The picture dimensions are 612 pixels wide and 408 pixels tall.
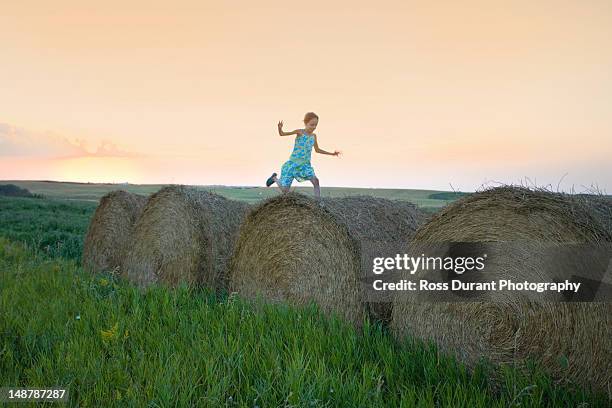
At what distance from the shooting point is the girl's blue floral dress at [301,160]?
937 centimetres

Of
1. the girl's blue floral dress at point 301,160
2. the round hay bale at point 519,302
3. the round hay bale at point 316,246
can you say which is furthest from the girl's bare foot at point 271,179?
the round hay bale at point 519,302

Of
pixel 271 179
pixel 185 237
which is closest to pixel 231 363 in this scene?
pixel 185 237

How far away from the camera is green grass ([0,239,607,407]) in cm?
360

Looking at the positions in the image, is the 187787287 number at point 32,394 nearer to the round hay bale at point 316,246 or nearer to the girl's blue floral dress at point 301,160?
the round hay bale at point 316,246

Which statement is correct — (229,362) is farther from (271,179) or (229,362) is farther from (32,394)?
(271,179)

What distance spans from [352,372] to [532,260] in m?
1.97

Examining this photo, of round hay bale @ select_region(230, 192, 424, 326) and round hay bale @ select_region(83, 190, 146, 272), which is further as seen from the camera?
round hay bale @ select_region(83, 190, 146, 272)

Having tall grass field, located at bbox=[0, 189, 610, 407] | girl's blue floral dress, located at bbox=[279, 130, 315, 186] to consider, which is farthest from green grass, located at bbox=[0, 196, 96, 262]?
tall grass field, located at bbox=[0, 189, 610, 407]

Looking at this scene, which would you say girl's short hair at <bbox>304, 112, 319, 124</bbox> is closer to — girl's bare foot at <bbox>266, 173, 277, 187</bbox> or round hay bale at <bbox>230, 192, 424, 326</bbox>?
girl's bare foot at <bbox>266, 173, 277, 187</bbox>

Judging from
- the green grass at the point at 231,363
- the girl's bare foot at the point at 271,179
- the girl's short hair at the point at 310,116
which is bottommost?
the green grass at the point at 231,363

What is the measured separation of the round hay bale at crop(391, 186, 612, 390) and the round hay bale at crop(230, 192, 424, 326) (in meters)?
0.80

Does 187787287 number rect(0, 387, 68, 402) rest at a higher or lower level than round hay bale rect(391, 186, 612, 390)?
lower

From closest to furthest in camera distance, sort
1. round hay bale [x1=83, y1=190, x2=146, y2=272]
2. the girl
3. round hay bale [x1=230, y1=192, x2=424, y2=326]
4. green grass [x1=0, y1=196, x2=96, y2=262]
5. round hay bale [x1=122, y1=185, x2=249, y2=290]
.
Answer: round hay bale [x1=230, y1=192, x2=424, y2=326] → round hay bale [x1=122, y1=185, x2=249, y2=290] → the girl → round hay bale [x1=83, y1=190, x2=146, y2=272] → green grass [x1=0, y1=196, x2=96, y2=262]

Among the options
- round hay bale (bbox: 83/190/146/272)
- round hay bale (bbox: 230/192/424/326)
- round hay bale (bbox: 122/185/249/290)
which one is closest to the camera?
round hay bale (bbox: 230/192/424/326)
